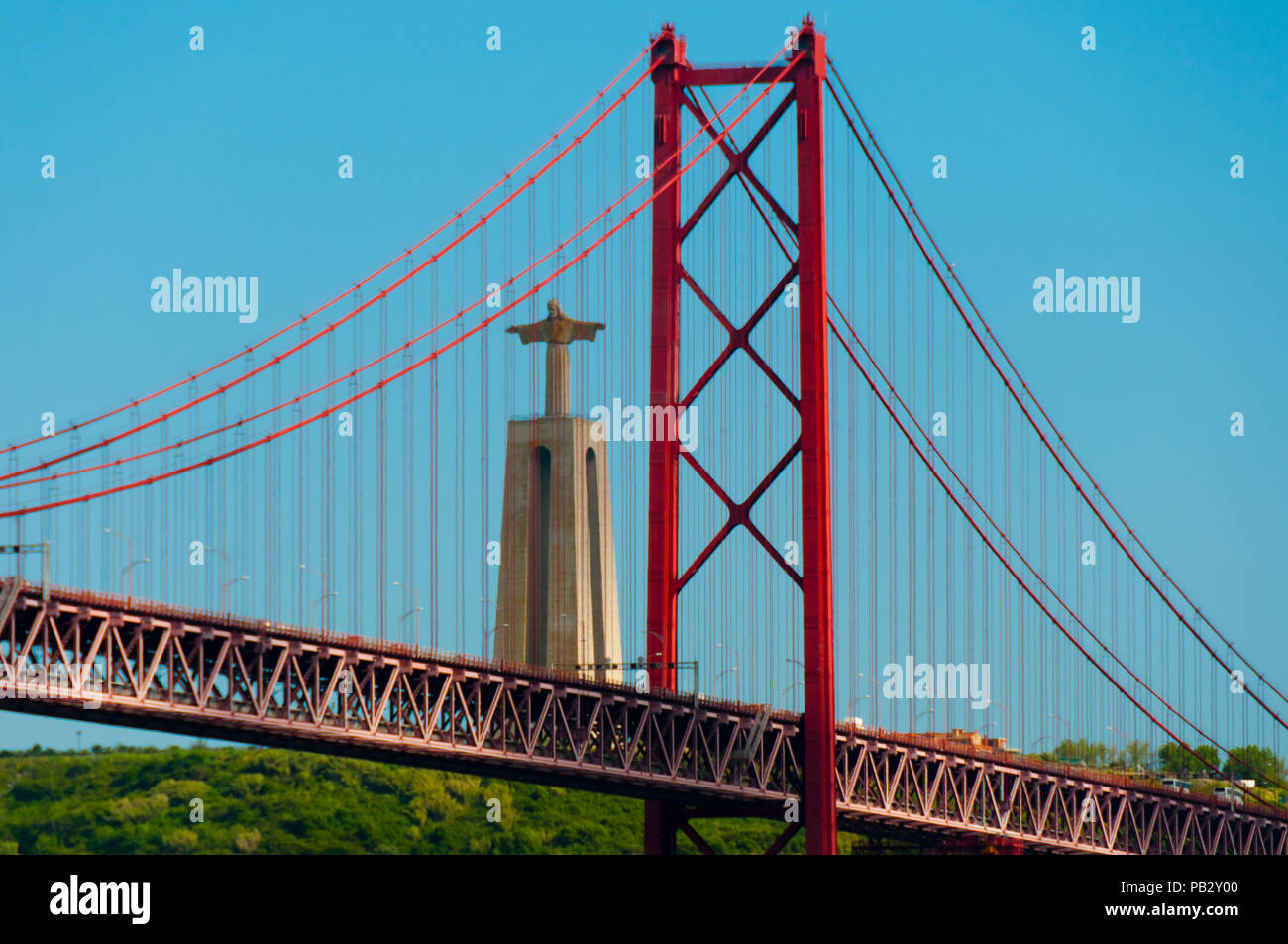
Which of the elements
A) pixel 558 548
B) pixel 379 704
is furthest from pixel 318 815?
pixel 379 704

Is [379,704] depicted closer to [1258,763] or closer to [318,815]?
[318,815]

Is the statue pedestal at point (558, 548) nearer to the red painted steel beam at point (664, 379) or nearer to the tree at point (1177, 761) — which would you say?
the red painted steel beam at point (664, 379)

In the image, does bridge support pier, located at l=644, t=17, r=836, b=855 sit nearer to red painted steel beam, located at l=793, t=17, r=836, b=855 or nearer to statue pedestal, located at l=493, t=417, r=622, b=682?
red painted steel beam, located at l=793, t=17, r=836, b=855

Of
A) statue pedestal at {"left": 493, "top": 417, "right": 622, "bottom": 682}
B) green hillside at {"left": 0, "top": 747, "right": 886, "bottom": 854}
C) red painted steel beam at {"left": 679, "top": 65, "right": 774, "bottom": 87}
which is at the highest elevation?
red painted steel beam at {"left": 679, "top": 65, "right": 774, "bottom": 87}

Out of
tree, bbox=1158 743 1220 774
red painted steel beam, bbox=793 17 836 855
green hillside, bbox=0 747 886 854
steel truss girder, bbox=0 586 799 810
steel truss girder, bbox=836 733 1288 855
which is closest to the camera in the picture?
steel truss girder, bbox=0 586 799 810

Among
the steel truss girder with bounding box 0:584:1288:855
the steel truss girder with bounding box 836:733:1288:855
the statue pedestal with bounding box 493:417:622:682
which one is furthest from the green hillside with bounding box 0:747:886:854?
the steel truss girder with bounding box 0:584:1288:855
